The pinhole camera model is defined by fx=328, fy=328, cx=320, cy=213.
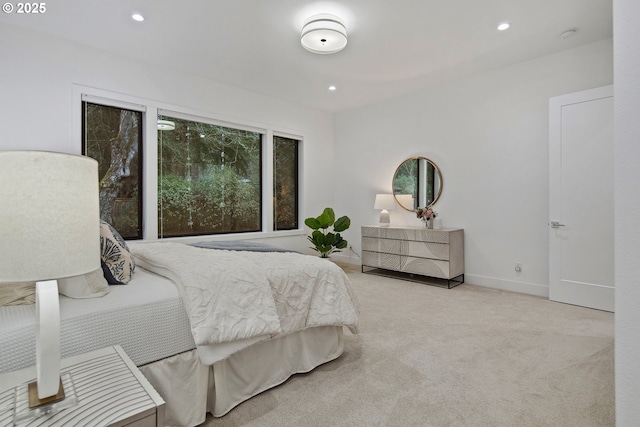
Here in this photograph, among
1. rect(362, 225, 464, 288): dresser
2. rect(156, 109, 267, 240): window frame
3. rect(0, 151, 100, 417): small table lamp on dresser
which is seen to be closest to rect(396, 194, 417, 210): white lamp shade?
rect(362, 225, 464, 288): dresser

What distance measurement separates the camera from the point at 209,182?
4395 mm

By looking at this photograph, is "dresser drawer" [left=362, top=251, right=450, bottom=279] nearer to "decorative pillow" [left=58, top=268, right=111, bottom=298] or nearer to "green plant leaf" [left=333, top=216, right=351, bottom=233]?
"green plant leaf" [left=333, top=216, right=351, bottom=233]

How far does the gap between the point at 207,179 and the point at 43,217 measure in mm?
3703

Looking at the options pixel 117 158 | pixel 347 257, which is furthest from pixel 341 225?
pixel 117 158

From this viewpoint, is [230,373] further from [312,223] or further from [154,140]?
[312,223]

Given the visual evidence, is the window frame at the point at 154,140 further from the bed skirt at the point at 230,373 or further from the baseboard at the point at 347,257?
the bed skirt at the point at 230,373

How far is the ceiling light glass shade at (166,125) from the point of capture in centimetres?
389

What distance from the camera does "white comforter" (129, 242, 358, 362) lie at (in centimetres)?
147

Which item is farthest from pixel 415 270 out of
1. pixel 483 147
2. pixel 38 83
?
pixel 38 83

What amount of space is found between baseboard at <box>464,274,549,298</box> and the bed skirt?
9.17 feet

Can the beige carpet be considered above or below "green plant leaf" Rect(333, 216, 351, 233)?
below

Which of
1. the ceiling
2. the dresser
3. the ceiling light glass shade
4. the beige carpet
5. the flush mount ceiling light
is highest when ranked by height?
the ceiling

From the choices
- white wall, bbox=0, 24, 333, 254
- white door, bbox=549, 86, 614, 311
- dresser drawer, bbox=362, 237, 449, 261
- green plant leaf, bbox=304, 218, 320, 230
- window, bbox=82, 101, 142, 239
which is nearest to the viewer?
white wall, bbox=0, 24, 333, 254

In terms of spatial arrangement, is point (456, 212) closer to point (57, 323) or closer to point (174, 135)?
point (174, 135)
